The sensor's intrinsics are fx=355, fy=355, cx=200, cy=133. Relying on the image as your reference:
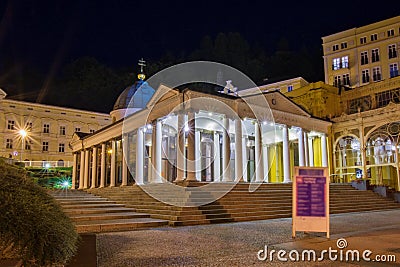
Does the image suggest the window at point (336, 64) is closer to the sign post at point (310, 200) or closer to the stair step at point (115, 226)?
the stair step at point (115, 226)

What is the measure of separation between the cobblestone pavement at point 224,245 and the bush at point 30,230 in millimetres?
1928

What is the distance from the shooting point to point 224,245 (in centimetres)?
817

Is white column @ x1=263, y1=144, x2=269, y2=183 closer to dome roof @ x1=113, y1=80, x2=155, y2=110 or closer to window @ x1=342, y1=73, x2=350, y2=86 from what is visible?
dome roof @ x1=113, y1=80, x2=155, y2=110

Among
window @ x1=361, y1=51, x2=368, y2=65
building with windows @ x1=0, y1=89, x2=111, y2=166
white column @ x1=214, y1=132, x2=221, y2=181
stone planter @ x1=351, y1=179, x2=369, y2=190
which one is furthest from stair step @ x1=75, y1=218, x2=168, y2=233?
building with windows @ x1=0, y1=89, x2=111, y2=166

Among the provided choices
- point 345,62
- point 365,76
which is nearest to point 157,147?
point 365,76

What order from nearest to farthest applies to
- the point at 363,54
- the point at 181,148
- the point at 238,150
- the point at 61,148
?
the point at 181,148 < the point at 238,150 < the point at 363,54 < the point at 61,148

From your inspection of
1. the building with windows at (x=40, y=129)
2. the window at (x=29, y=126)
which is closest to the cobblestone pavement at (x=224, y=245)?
the building with windows at (x=40, y=129)

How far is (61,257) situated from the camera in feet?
14.4

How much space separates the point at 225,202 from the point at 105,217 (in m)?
5.14

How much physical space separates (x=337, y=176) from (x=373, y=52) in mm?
23104

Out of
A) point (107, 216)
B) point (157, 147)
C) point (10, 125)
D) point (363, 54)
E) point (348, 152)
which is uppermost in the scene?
point (363, 54)

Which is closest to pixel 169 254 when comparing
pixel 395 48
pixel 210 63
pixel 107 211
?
pixel 107 211

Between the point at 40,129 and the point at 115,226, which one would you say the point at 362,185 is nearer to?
the point at 115,226

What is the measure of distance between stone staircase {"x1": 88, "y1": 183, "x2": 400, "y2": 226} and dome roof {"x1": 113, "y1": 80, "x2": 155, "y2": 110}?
606 inches
